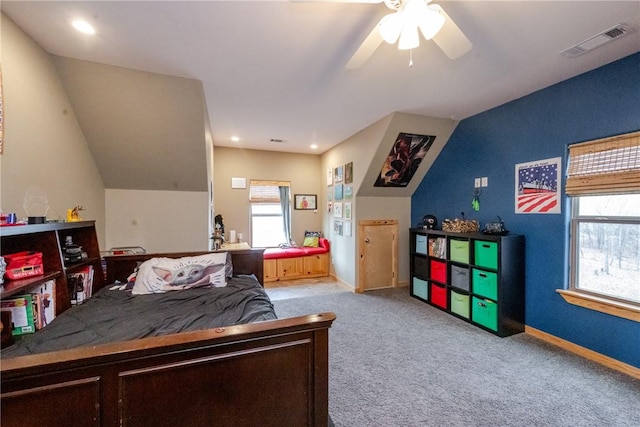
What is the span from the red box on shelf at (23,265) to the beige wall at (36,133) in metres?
0.45

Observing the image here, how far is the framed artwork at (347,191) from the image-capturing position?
460cm

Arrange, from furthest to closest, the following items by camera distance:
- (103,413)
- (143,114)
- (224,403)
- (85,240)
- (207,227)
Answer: (207,227), (143,114), (85,240), (224,403), (103,413)

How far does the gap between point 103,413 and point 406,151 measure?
4132mm

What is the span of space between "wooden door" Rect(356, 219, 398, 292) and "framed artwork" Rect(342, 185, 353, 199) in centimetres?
52

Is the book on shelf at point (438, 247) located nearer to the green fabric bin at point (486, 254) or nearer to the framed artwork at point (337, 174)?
the green fabric bin at point (486, 254)

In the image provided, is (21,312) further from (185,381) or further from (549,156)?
(549,156)

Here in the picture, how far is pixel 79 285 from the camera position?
6.88 feet

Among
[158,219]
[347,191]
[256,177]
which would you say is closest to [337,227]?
[347,191]

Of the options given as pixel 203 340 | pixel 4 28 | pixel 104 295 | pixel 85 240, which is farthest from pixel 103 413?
pixel 4 28

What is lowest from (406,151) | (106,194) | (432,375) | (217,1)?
(432,375)

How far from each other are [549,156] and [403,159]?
5.89 ft

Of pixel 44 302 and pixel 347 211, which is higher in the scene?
pixel 347 211

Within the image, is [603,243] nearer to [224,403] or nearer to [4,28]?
[224,403]

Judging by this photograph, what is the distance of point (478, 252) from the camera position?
10.5ft
